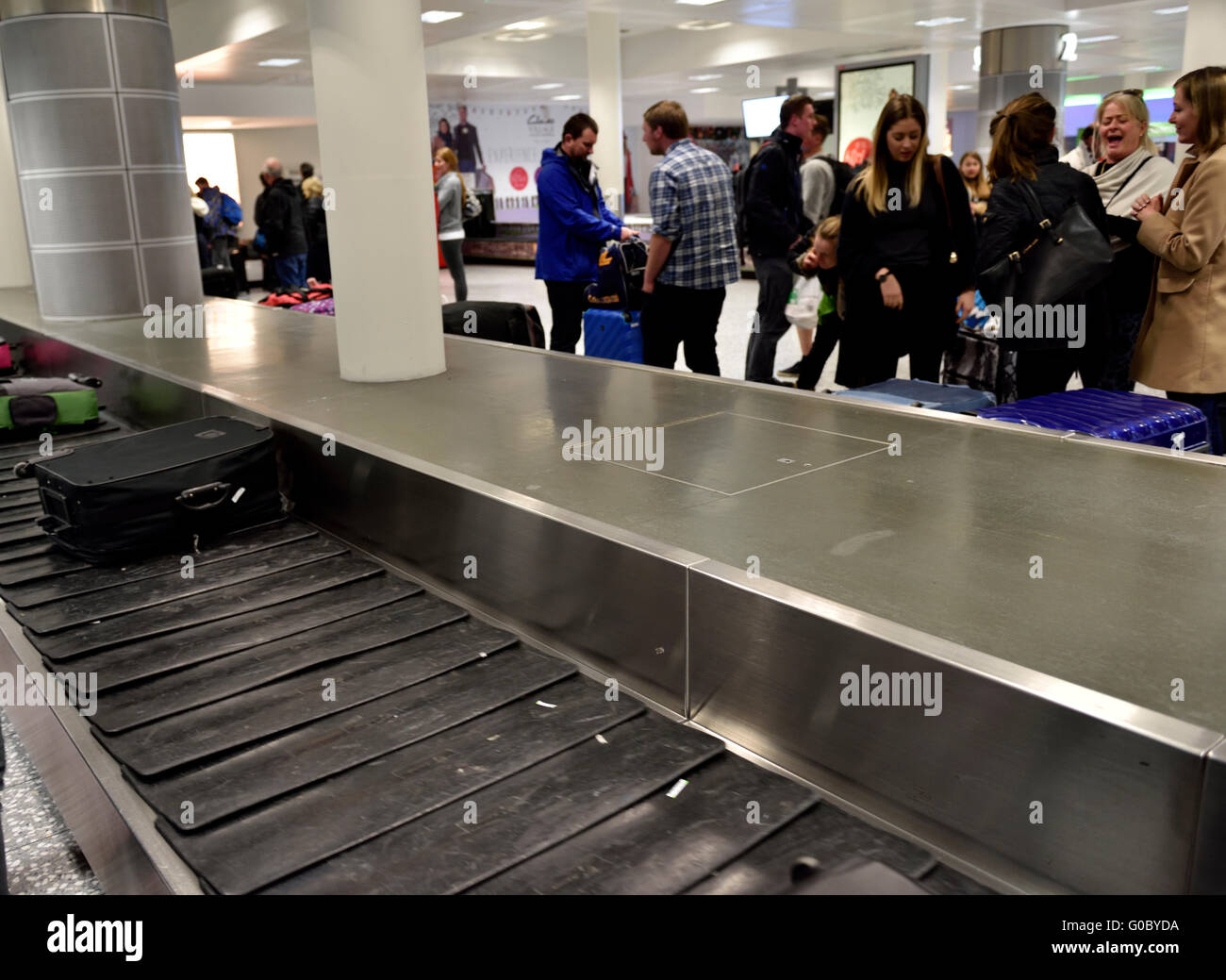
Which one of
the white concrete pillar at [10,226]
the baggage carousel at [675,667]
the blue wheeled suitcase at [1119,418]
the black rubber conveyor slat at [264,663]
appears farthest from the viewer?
the white concrete pillar at [10,226]

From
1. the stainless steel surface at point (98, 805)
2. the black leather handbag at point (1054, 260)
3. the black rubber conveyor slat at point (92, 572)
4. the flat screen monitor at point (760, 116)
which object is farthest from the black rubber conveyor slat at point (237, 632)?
the flat screen monitor at point (760, 116)

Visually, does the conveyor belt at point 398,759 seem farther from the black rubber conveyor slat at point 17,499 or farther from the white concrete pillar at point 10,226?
the white concrete pillar at point 10,226

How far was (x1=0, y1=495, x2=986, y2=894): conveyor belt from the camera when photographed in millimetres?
1624

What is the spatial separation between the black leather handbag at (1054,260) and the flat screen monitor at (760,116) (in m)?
15.1

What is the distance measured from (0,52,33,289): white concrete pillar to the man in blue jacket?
5091 millimetres

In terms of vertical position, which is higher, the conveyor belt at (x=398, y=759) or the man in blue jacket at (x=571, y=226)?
the man in blue jacket at (x=571, y=226)

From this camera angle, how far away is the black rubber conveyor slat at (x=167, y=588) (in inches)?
102

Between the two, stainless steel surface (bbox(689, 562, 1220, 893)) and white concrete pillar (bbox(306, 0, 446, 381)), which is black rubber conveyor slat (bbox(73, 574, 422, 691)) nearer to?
stainless steel surface (bbox(689, 562, 1220, 893))

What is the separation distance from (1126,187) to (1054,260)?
884 mm

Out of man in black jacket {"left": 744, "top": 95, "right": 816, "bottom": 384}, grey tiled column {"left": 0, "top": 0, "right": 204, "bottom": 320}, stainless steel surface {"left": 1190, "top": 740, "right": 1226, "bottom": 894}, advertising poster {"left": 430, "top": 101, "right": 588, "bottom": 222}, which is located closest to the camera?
stainless steel surface {"left": 1190, "top": 740, "right": 1226, "bottom": 894}

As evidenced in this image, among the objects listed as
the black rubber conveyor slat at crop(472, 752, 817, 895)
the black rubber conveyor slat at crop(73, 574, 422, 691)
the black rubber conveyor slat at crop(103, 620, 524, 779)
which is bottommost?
the black rubber conveyor slat at crop(472, 752, 817, 895)

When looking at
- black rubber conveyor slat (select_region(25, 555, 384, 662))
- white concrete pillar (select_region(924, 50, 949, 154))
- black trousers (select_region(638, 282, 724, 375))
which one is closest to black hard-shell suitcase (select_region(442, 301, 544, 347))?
black trousers (select_region(638, 282, 724, 375))
